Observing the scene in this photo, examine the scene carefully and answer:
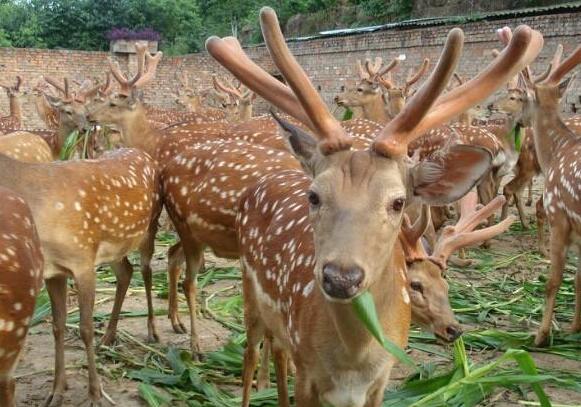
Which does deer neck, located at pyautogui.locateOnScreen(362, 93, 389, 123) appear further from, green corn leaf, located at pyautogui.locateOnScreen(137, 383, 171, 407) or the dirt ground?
green corn leaf, located at pyautogui.locateOnScreen(137, 383, 171, 407)

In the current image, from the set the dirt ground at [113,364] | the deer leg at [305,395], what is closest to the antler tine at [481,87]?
the deer leg at [305,395]

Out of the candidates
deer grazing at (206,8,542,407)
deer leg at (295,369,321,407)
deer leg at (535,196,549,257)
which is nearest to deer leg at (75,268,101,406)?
deer grazing at (206,8,542,407)

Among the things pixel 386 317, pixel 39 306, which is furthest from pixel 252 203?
pixel 39 306

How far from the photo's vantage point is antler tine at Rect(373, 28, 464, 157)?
2348 mm

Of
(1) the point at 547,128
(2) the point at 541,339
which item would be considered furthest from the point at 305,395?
(1) the point at 547,128

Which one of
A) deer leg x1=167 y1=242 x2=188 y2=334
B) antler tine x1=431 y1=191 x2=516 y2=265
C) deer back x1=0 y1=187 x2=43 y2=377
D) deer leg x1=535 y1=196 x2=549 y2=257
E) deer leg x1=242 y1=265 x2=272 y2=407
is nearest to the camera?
deer back x1=0 y1=187 x2=43 y2=377

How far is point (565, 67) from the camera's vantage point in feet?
18.6

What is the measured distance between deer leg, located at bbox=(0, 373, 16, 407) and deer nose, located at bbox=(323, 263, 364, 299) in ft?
4.59

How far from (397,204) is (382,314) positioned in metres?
0.54

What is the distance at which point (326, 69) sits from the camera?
2261 cm

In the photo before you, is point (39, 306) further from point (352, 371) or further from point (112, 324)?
point (352, 371)

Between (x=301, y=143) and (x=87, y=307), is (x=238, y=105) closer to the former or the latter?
(x=87, y=307)

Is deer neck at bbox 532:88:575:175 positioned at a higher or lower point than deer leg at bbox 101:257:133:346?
higher

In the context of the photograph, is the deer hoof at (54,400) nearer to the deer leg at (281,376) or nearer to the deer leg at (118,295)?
the deer leg at (118,295)
